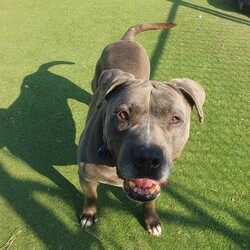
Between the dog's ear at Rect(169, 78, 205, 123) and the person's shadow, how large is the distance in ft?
5.73

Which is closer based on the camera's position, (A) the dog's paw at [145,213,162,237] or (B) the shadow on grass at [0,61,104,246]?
(A) the dog's paw at [145,213,162,237]

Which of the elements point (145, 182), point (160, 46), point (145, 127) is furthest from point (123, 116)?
point (160, 46)

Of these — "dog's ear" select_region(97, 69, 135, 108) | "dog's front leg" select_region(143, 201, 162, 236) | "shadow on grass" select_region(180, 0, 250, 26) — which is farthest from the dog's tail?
"shadow on grass" select_region(180, 0, 250, 26)

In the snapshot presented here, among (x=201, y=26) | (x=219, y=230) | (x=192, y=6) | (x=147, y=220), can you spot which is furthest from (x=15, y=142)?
(x=192, y=6)

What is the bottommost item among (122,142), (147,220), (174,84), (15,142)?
(15,142)

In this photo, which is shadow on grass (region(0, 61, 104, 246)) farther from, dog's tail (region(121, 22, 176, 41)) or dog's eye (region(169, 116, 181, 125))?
dog's eye (region(169, 116, 181, 125))

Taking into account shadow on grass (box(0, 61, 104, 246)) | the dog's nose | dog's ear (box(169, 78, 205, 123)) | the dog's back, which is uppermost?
dog's ear (box(169, 78, 205, 123))

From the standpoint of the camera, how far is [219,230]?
3.43m

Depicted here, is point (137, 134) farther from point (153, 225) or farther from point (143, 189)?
point (153, 225)

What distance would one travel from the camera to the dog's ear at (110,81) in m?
2.78

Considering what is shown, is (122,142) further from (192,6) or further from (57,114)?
(192,6)

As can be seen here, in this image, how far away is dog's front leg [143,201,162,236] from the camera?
332cm

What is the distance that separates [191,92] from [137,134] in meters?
0.69

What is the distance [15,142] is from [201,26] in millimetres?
4960
